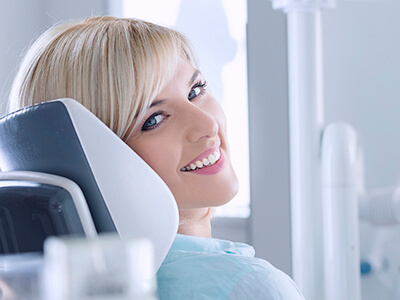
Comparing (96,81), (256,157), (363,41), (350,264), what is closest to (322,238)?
(350,264)

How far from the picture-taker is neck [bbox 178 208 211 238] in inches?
38.2

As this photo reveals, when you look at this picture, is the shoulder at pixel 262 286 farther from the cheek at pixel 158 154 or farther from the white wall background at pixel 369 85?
the white wall background at pixel 369 85

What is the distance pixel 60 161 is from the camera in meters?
0.71

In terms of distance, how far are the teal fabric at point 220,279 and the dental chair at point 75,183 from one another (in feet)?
0.18

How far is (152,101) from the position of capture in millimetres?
863

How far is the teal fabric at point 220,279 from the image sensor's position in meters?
0.74

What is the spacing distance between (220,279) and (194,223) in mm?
245

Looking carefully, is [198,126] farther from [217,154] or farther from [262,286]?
[262,286]

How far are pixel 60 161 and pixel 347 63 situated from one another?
1208 millimetres

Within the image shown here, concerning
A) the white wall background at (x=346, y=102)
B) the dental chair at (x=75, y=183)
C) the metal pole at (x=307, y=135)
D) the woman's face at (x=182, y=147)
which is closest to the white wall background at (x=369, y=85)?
the white wall background at (x=346, y=102)

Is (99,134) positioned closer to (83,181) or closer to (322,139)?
(83,181)

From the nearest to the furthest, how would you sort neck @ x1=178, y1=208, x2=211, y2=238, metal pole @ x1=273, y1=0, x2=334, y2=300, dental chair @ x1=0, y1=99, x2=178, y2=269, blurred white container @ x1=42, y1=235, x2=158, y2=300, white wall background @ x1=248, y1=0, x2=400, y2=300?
blurred white container @ x1=42, y1=235, x2=158, y2=300 → dental chair @ x1=0, y1=99, x2=178, y2=269 → neck @ x1=178, y1=208, x2=211, y2=238 → metal pole @ x1=273, y1=0, x2=334, y2=300 → white wall background @ x1=248, y1=0, x2=400, y2=300

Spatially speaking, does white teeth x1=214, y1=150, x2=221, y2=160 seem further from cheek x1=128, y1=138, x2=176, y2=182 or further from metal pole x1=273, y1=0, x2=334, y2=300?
metal pole x1=273, y1=0, x2=334, y2=300

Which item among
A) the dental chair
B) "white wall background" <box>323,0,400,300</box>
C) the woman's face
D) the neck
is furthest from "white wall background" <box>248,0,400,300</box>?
the dental chair
